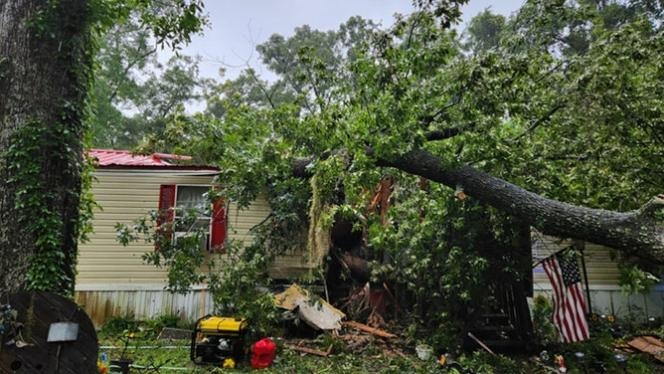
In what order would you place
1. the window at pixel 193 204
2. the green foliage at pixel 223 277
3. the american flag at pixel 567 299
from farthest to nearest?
the window at pixel 193 204, the green foliage at pixel 223 277, the american flag at pixel 567 299

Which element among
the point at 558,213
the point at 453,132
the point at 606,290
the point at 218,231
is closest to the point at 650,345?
the point at 606,290

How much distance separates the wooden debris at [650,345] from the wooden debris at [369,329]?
4.10 meters

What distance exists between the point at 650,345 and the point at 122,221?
9.89m

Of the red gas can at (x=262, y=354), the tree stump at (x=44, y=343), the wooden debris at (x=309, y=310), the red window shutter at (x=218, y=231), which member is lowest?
the red gas can at (x=262, y=354)

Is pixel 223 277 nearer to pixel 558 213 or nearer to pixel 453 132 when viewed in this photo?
pixel 453 132

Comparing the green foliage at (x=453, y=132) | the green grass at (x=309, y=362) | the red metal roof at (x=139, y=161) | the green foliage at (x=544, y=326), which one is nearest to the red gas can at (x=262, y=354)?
the green grass at (x=309, y=362)

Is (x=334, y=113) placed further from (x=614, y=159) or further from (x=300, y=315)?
(x=614, y=159)

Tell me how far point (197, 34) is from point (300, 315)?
4.86 m

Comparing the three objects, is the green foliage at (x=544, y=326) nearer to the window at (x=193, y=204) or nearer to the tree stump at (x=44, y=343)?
the window at (x=193, y=204)

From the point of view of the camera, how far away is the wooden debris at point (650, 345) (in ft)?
21.3

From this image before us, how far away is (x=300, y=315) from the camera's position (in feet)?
23.5

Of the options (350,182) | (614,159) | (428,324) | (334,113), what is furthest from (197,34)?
(614,159)

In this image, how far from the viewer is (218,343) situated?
5.64 m

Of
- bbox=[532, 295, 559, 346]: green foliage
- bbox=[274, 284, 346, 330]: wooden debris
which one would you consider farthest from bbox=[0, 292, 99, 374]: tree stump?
bbox=[532, 295, 559, 346]: green foliage
